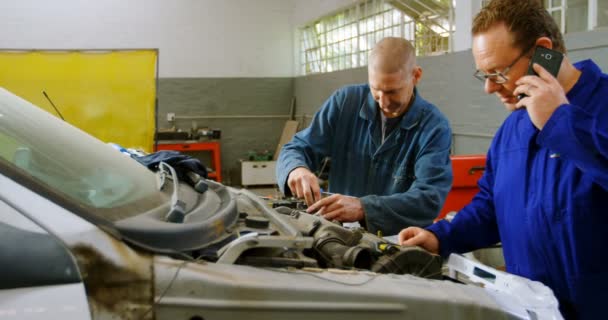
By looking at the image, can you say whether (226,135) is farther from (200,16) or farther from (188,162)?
(188,162)

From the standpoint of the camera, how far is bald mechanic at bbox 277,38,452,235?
2094 millimetres

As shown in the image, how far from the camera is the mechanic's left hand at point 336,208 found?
1.96m

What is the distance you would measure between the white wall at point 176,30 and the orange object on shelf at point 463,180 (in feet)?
24.3

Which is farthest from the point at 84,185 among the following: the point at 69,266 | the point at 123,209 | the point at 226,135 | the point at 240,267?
the point at 226,135

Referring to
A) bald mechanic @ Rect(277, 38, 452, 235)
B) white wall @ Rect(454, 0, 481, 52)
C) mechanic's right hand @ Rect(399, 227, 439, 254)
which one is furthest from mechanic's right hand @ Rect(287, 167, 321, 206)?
white wall @ Rect(454, 0, 481, 52)

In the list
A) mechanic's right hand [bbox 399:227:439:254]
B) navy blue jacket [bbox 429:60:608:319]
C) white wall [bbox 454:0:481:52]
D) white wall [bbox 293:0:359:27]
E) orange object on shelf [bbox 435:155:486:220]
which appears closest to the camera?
navy blue jacket [bbox 429:60:608:319]

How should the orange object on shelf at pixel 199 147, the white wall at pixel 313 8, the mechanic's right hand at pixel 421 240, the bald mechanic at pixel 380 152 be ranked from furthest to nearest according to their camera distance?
the orange object on shelf at pixel 199 147 < the white wall at pixel 313 8 < the bald mechanic at pixel 380 152 < the mechanic's right hand at pixel 421 240

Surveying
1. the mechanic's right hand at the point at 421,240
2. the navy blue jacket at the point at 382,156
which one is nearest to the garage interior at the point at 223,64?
the navy blue jacket at the point at 382,156

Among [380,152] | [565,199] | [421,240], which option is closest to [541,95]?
[565,199]

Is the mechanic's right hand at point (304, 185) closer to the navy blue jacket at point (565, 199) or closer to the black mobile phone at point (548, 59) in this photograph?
the navy blue jacket at point (565, 199)

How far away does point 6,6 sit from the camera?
9.59m

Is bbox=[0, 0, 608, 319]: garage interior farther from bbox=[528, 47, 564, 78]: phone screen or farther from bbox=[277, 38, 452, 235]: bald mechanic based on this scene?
bbox=[528, 47, 564, 78]: phone screen

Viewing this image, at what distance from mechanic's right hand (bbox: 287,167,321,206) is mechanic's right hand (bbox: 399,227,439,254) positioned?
42 cm

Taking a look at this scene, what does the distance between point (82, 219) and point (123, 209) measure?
6.2 inches
